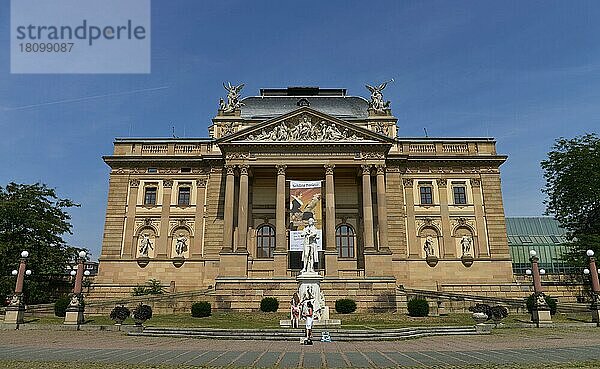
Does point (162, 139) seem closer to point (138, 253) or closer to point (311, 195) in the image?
point (138, 253)

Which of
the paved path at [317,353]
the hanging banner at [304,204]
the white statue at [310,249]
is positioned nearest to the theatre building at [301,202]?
the hanging banner at [304,204]

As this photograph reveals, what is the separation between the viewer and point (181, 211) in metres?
47.5

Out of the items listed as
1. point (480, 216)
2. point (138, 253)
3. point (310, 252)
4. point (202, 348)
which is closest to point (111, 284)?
point (138, 253)

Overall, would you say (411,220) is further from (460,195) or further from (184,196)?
(184,196)

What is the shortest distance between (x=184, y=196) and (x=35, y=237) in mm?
13877

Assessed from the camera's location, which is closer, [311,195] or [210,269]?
[311,195]

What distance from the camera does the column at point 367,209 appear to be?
41.6 m

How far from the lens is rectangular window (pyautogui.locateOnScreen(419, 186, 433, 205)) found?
48344 millimetres

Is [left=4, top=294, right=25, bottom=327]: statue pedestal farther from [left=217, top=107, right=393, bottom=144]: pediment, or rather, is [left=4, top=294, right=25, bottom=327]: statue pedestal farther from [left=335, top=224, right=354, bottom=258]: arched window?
[left=335, top=224, right=354, bottom=258]: arched window

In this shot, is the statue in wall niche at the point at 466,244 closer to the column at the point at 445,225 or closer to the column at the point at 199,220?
the column at the point at 445,225

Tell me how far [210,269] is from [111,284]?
30.4 ft

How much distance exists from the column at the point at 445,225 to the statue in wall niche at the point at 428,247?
1.01 m

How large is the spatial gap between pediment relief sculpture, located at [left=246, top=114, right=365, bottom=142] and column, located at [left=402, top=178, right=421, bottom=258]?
7.90 meters

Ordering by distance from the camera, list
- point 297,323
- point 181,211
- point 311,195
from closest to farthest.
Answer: point 297,323 < point 311,195 < point 181,211
